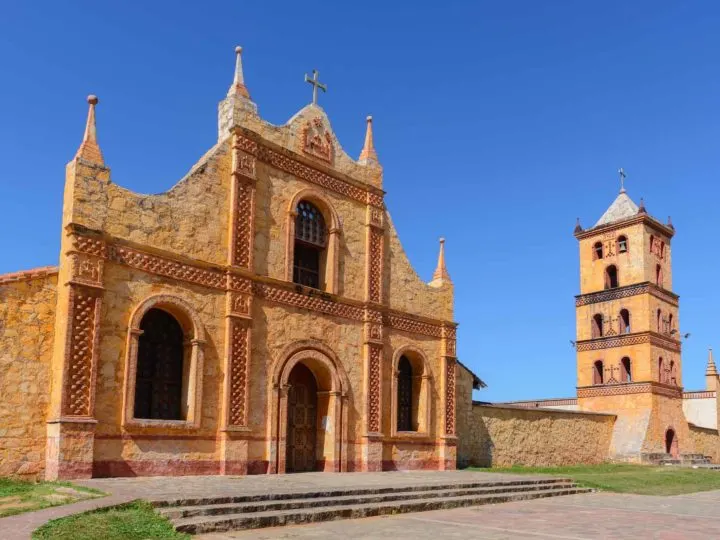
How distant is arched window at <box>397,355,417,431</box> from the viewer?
22141 millimetres

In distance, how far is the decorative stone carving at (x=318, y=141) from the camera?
19.9 meters

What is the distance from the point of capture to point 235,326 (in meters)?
16.9

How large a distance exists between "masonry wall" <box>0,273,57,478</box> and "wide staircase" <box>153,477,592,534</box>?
4845 millimetres

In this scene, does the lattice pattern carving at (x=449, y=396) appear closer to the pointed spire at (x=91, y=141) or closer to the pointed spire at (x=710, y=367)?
the pointed spire at (x=91, y=141)

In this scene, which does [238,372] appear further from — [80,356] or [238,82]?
[238,82]

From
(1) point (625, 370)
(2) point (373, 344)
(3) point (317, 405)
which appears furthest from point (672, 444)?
(3) point (317, 405)

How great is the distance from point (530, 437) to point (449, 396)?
6910 millimetres

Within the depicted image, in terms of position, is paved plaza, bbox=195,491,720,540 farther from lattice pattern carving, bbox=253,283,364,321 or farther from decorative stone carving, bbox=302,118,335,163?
decorative stone carving, bbox=302,118,335,163

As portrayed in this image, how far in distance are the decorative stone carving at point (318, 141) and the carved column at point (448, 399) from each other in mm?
7089

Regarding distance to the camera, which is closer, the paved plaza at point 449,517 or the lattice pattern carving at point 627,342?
the paved plaza at point 449,517

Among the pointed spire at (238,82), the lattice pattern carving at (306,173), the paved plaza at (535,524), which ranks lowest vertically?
the paved plaza at (535,524)

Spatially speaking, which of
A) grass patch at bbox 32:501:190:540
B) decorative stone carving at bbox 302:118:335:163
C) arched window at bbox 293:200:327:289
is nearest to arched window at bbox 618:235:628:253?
decorative stone carving at bbox 302:118:335:163

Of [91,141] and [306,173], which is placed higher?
[306,173]

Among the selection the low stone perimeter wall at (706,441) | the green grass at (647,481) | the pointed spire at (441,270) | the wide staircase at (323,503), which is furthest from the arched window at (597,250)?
the wide staircase at (323,503)
